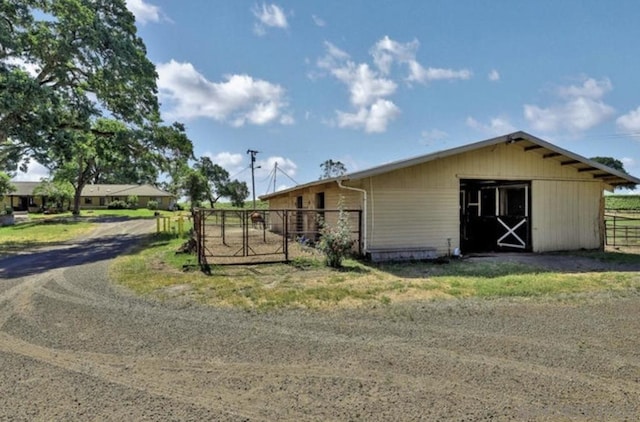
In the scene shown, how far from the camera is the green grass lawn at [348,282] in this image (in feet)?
20.7

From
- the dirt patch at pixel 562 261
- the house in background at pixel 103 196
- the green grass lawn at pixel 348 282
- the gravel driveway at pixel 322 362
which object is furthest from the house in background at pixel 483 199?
the house in background at pixel 103 196

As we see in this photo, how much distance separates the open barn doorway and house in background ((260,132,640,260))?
0.03 m

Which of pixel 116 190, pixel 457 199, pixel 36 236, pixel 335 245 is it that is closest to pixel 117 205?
pixel 116 190

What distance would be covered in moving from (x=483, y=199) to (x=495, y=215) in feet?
2.50

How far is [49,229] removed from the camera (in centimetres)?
2173

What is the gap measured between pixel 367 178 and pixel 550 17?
23.8ft

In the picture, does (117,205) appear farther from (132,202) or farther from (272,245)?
(272,245)

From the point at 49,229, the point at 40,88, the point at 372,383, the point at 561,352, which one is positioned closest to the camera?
the point at 372,383

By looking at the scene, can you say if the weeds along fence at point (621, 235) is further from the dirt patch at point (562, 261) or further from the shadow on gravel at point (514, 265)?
the dirt patch at point (562, 261)

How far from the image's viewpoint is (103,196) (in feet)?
166

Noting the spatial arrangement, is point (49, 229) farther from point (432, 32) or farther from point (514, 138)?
point (514, 138)

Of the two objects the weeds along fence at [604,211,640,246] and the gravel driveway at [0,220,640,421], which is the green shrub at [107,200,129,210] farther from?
the weeds along fence at [604,211,640,246]

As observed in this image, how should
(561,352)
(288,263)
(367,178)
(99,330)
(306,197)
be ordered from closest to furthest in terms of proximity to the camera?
(561,352), (99,330), (288,263), (367,178), (306,197)

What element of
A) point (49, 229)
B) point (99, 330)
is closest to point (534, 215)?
point (99, 330)
